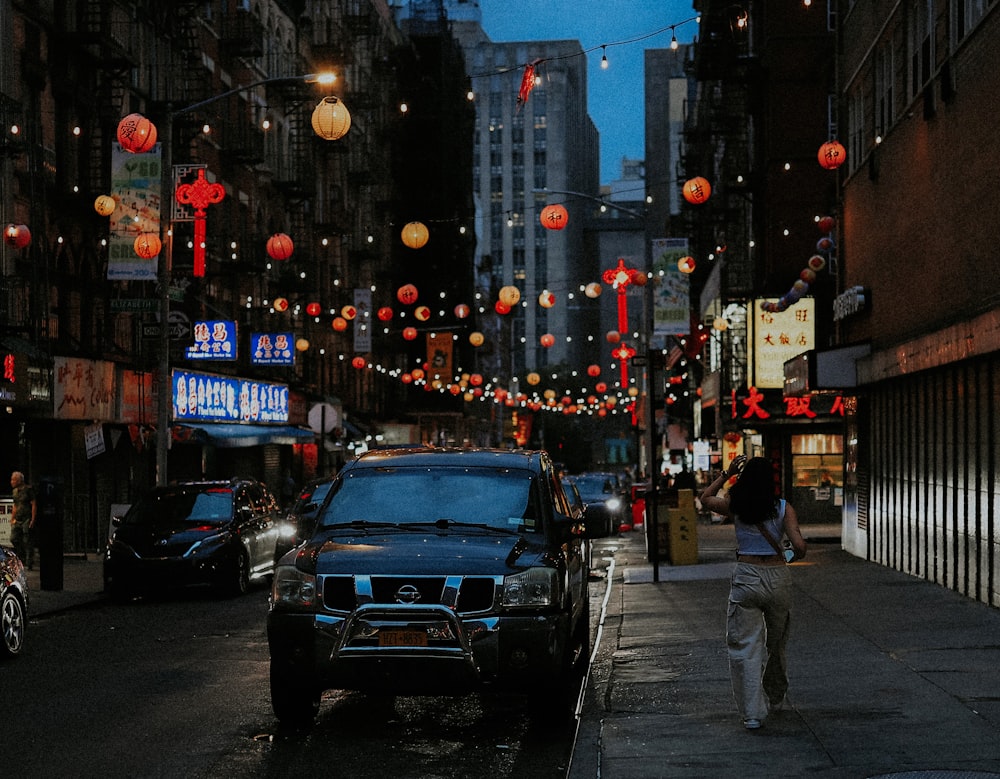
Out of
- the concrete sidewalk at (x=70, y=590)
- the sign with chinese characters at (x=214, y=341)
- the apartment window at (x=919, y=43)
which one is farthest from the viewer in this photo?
the sign with chinese characters at (x=214, y=341)

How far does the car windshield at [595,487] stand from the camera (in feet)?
141

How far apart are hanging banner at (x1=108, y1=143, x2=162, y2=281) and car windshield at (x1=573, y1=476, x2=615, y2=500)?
1610 cm

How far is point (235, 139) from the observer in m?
45.0

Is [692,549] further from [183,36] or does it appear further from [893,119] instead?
[183,36]

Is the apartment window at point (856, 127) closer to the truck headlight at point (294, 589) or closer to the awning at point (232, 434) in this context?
the awning at point (232, 434)

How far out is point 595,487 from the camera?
1753 inches

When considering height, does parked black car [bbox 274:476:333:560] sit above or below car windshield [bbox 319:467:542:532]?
below

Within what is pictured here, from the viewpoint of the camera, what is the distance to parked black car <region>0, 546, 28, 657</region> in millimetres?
14305

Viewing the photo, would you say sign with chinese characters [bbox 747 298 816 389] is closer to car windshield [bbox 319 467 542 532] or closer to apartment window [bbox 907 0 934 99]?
apartment window [bbox 907 0 934 99]

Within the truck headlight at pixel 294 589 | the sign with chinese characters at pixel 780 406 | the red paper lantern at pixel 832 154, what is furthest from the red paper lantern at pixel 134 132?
the sign with chinese characters at pixel 780 406

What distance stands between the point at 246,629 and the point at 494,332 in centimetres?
11231

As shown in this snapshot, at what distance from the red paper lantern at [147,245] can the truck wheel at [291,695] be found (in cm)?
1999

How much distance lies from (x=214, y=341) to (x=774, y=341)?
17774 millimetres

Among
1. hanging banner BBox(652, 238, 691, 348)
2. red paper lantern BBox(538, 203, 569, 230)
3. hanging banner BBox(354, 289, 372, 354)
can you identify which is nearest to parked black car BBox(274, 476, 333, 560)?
red paper lantern BBox(538, 203, 569, 230)
